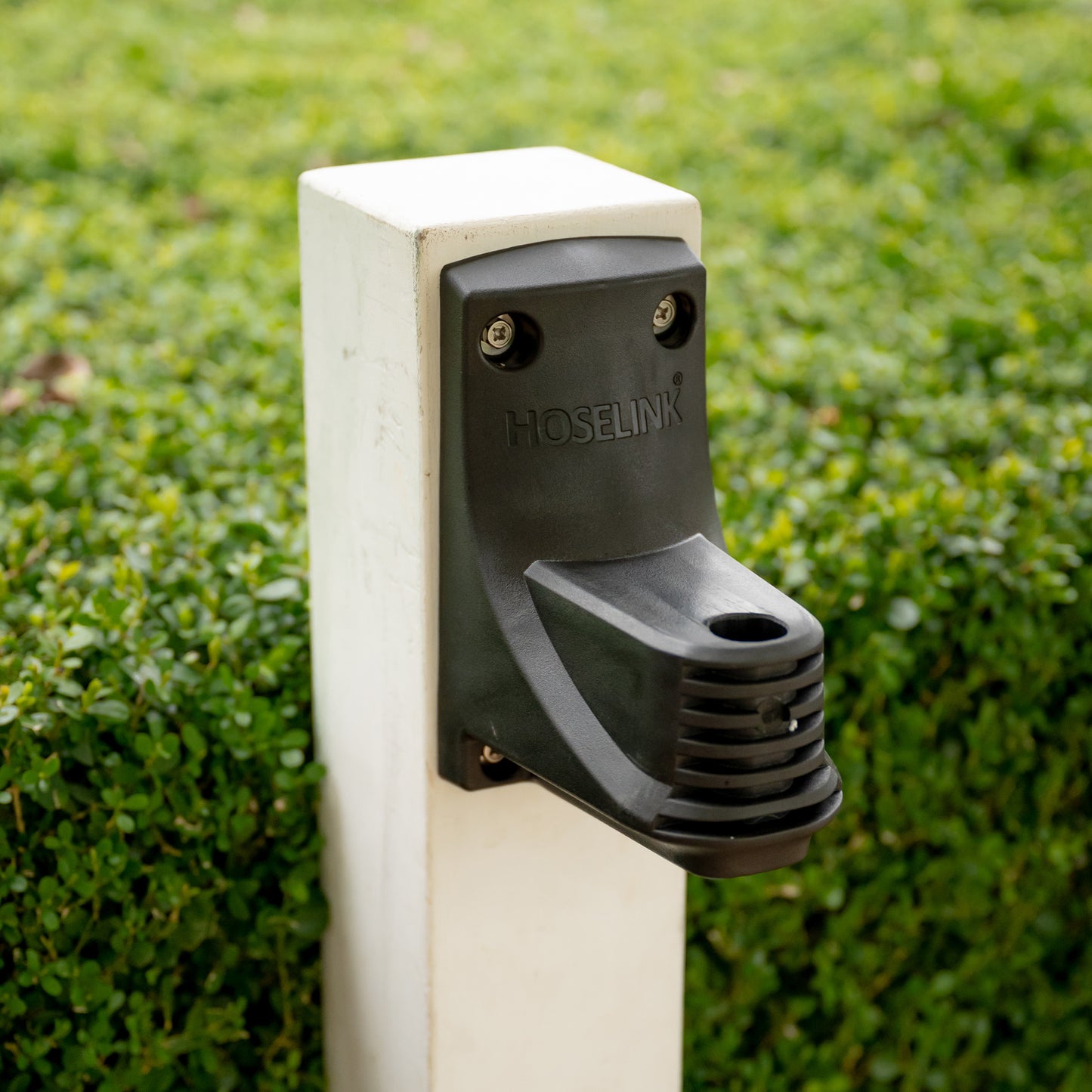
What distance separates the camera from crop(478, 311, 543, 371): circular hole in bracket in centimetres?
158

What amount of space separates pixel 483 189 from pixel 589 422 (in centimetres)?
32

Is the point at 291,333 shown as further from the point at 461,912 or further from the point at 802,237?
the point at 461,912

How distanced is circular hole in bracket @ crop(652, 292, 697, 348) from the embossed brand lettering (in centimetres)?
6

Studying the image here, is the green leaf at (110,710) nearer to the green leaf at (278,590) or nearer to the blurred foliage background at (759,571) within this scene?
the blurred foliage background at (759,571)

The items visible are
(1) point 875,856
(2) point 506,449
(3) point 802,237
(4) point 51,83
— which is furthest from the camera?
(4) point 51,83

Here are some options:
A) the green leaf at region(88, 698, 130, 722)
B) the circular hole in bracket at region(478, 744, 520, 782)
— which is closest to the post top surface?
the circular hole in bracket at region(478, 744, 520, 782)

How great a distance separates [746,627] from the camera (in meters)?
1.56

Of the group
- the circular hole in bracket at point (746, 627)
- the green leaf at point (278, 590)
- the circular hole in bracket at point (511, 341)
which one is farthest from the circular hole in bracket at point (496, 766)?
the green leaf at point (278, 590)

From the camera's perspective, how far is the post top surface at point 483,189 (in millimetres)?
1624

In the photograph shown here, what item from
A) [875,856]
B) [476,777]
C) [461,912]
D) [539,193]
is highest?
[539,193]

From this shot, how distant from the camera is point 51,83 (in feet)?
17.6

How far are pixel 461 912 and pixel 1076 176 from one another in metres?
3.64

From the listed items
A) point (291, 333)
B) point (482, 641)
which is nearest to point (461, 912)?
point (482, 641)

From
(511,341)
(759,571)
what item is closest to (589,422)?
(511,341)
